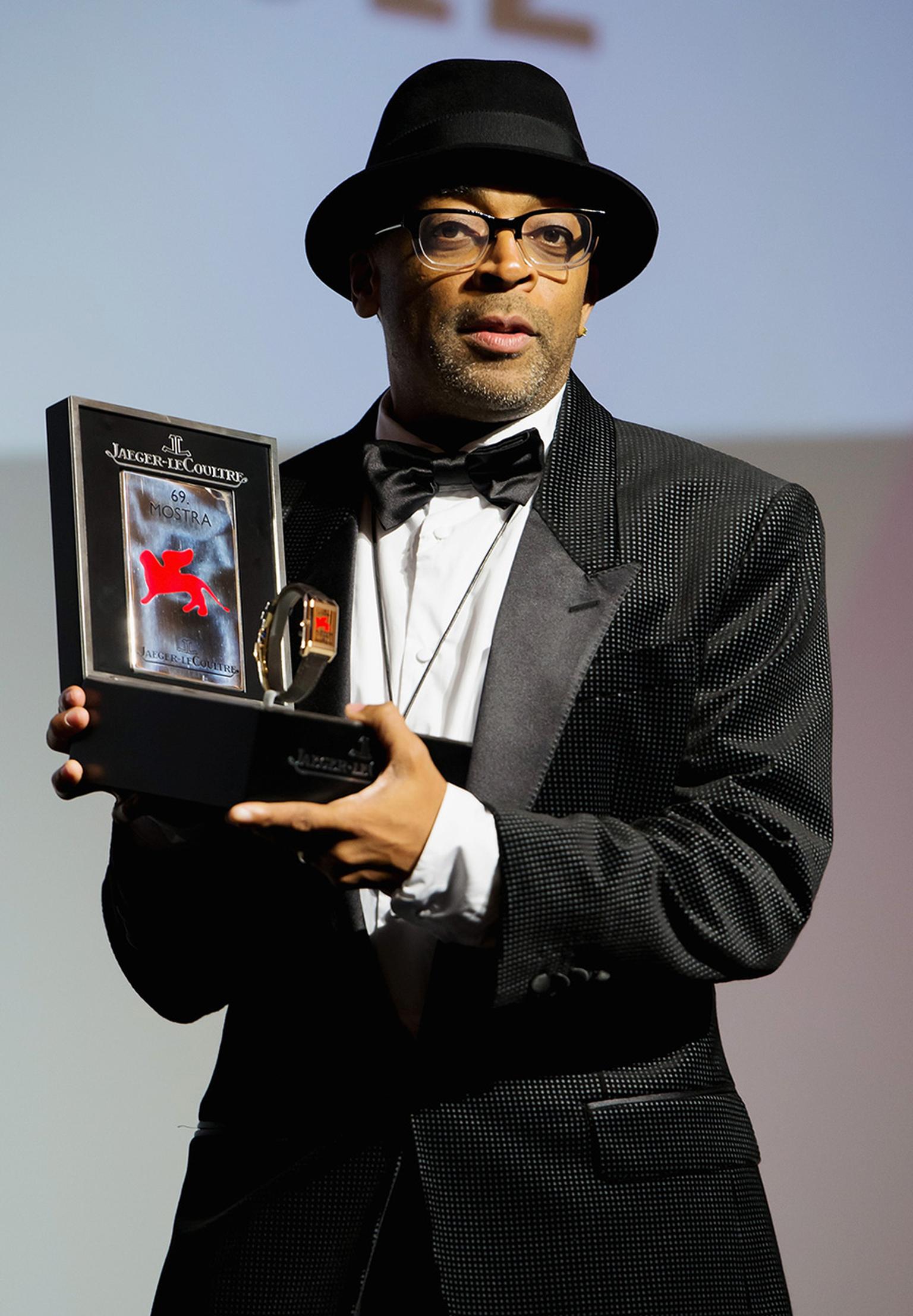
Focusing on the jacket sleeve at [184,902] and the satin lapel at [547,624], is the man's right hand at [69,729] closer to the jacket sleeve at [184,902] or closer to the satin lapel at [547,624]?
the jacket sleeve at [184,902]

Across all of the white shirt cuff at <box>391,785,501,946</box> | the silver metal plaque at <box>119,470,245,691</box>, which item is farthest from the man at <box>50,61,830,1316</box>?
the silver metal plaque at <box>119,470,245,691</box>

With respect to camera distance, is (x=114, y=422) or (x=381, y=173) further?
(x=381, y=173)

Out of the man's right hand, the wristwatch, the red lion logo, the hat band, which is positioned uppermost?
the hat band

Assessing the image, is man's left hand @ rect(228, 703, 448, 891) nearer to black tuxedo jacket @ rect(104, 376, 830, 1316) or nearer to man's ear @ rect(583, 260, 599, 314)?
black tuxedo jacket @ rect(104, 376, 830, 1316)

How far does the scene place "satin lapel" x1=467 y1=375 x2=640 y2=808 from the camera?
61.9 inches

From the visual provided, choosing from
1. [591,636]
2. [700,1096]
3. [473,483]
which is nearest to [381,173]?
[473,483]

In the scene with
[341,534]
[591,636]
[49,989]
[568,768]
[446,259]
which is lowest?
[49,989]

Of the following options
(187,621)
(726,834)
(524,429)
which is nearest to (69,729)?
(187,621)

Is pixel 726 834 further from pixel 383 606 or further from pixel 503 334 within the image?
pixel 503 334

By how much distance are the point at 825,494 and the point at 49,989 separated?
1.66 meters

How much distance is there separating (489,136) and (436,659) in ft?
2.07

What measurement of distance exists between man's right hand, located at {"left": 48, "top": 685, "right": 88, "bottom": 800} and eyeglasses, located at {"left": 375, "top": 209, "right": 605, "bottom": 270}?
0.74 m

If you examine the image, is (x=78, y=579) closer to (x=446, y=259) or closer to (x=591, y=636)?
(x=591, y=636)

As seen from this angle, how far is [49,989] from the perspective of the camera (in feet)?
9.75
